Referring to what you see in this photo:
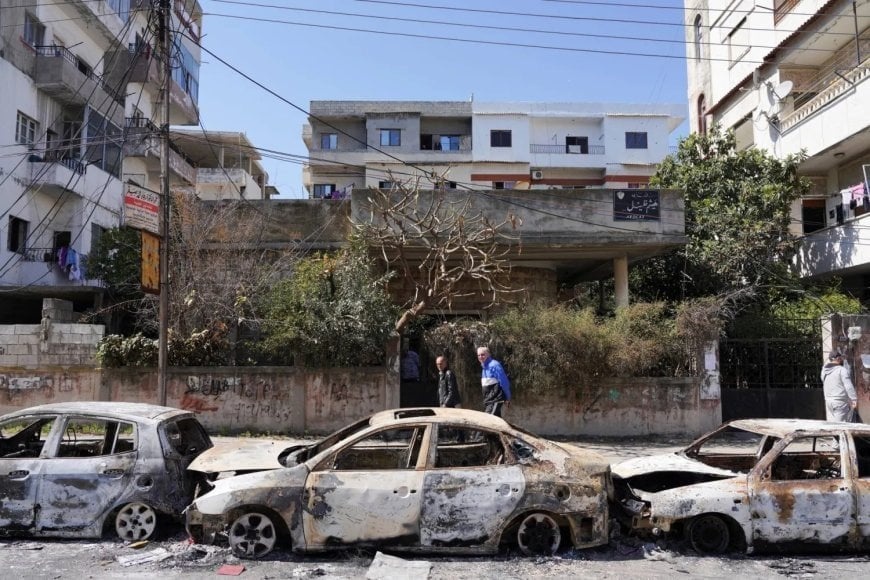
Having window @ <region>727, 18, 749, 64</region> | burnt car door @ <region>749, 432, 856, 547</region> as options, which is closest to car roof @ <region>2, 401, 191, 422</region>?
burnt car door @ <region>749, 432, 856, 547</region>

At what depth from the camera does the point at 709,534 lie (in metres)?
5.90

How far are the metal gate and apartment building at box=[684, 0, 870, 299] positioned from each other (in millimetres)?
6587

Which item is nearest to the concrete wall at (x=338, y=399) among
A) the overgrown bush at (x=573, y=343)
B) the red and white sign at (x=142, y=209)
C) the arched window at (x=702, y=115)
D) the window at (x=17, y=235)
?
the overgrown bush at (x=573, y=343)

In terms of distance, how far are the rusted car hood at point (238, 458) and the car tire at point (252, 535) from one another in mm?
472

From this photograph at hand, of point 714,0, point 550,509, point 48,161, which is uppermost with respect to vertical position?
point 714,0

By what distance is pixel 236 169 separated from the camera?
117 feet

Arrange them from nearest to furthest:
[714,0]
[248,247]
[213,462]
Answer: [213,462] → [248,247] → [714,0]

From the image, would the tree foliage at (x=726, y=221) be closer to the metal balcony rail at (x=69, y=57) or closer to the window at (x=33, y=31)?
the metal balcony rail at (x=69, y=57)

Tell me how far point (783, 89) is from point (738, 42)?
5.15m

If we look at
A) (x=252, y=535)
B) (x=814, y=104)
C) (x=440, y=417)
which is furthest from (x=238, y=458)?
(x=814, y=104)

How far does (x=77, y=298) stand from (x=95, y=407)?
14268 millimetres

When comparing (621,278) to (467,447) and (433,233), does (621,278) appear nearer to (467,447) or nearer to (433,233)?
(433,233)

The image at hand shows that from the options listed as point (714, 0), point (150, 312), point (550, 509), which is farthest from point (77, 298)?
point (714, 0)

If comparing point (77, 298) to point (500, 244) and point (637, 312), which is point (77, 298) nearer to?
point (500, 244)
